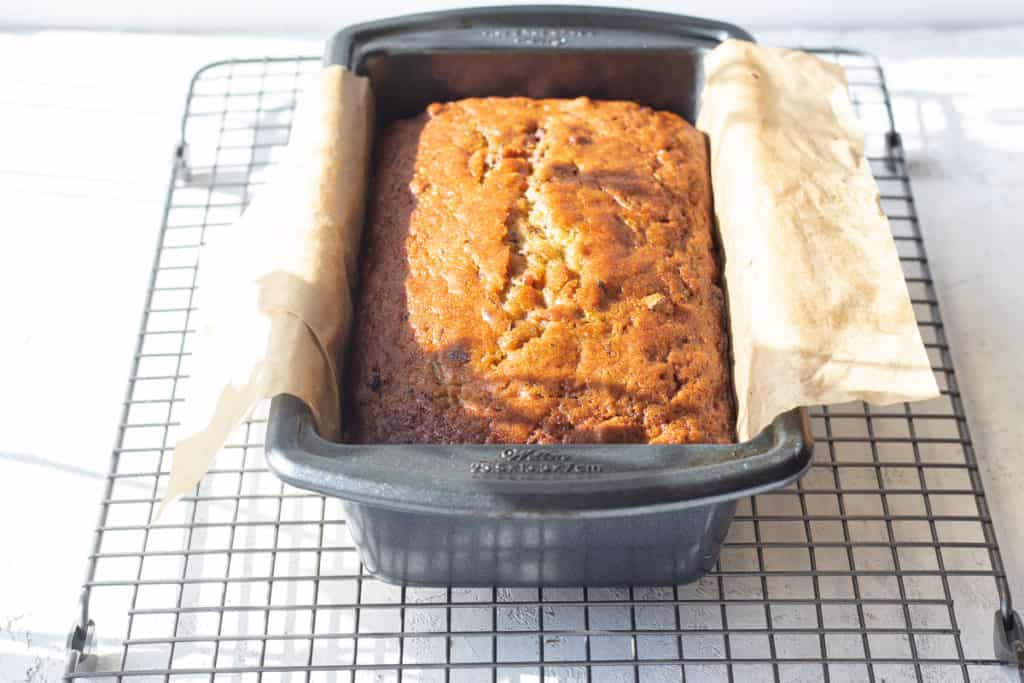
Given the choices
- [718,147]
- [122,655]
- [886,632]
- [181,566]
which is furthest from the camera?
[718,147]

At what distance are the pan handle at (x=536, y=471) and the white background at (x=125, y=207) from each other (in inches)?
23.5

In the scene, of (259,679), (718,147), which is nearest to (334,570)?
(259,679)

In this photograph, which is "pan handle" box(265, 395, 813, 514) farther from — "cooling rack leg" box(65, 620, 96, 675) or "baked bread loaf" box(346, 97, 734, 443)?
"cooling rack leg" box(65, 620, 96, 675)

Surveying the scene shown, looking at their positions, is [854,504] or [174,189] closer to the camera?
[854,504]

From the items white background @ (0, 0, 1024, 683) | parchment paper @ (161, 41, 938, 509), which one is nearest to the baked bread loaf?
parchment paper @ (161, 41, 938, 509)

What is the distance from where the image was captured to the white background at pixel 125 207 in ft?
6.15

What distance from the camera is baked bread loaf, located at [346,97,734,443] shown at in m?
1.58

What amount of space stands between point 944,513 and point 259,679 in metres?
1.10

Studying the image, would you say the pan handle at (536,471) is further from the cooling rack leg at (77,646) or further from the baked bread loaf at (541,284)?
the cooling rack leg at (77,646)

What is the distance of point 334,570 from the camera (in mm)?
1772

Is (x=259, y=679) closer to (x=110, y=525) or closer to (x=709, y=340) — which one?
(x=110, y=525)

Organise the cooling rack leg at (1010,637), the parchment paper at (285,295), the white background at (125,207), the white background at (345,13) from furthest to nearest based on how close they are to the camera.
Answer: the white background at (345,13) → the white background at (125,207) → the cooling rack leg at (1010,637) → the parchment paper at (285,295)

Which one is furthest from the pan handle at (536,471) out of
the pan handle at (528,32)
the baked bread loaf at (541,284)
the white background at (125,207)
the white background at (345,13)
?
the white background at (345,13)

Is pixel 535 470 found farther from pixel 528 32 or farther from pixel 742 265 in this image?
pixel 528 32
